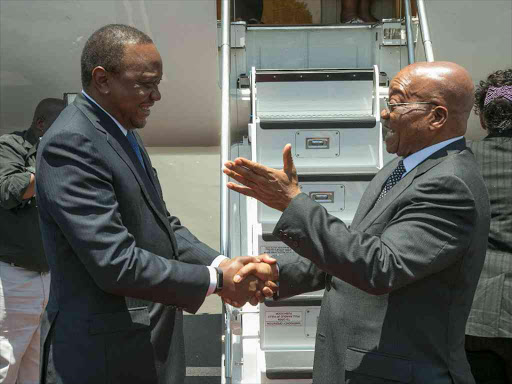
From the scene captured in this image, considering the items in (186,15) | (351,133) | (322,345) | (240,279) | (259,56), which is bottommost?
(322,345)

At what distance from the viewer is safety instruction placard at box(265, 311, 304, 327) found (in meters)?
3.65

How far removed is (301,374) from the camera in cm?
353

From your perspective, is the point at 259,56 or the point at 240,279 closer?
the point at 240,279

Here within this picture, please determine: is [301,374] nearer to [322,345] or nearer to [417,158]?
[322,345]

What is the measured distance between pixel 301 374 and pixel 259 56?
1926mm

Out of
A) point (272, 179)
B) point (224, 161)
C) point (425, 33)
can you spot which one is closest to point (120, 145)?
point (272, 179)

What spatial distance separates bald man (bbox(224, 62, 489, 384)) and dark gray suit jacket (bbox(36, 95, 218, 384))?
0.34m

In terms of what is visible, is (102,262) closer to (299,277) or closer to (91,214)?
(91,214)

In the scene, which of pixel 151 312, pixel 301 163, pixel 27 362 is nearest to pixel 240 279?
pixel 151 312

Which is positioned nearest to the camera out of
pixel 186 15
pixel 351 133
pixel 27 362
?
pixel 351 133

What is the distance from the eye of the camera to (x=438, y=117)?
234 centimetres

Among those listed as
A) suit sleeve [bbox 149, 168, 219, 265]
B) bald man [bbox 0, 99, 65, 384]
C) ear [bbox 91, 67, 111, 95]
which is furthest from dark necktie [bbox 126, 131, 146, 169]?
bald man [bbox 0, 99, 65, 384]

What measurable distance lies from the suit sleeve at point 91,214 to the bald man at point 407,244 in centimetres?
39

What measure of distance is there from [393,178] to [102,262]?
3.14 feet
